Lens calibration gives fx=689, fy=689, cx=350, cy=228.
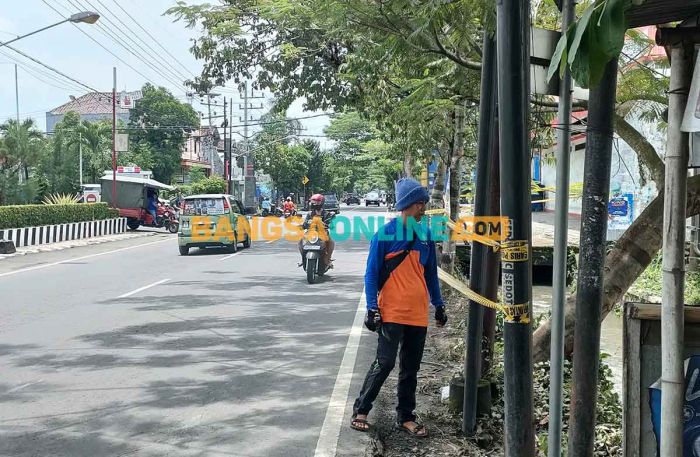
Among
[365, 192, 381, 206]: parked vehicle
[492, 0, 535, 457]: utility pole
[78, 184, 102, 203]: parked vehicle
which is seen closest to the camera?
[492, 0, 535, 457]: utility pole

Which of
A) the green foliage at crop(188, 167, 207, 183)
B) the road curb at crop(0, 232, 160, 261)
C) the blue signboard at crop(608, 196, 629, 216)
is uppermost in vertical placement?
the green foliage at crop(188, 167, 207, 183)

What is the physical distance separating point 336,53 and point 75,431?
9937 millimetres

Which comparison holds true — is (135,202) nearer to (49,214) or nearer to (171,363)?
(49,214)

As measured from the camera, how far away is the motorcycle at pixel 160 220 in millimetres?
31438

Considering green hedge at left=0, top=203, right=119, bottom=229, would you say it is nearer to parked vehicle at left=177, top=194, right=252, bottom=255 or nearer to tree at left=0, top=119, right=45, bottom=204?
parked vehicle at left=177, top=194, right=252, bottom=255

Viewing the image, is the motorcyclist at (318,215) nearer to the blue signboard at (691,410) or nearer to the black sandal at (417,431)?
the black sandal at (417,431)

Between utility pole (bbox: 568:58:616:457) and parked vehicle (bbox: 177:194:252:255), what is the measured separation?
16713 mm

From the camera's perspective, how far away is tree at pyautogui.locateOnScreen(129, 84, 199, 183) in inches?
2100

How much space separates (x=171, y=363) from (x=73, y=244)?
1791 cm

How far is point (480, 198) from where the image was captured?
4.76 m

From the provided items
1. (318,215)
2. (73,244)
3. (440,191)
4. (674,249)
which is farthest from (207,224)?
(674,249)

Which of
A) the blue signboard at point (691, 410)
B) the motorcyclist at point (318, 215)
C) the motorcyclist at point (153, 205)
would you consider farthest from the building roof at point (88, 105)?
the blue signboard at point (691, 410)

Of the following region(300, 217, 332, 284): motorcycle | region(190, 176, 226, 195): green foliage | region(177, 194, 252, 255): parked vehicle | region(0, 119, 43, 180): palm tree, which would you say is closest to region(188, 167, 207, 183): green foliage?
region(190, 176, 226, 195): green foliage

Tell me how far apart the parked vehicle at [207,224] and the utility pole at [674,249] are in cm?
1738
